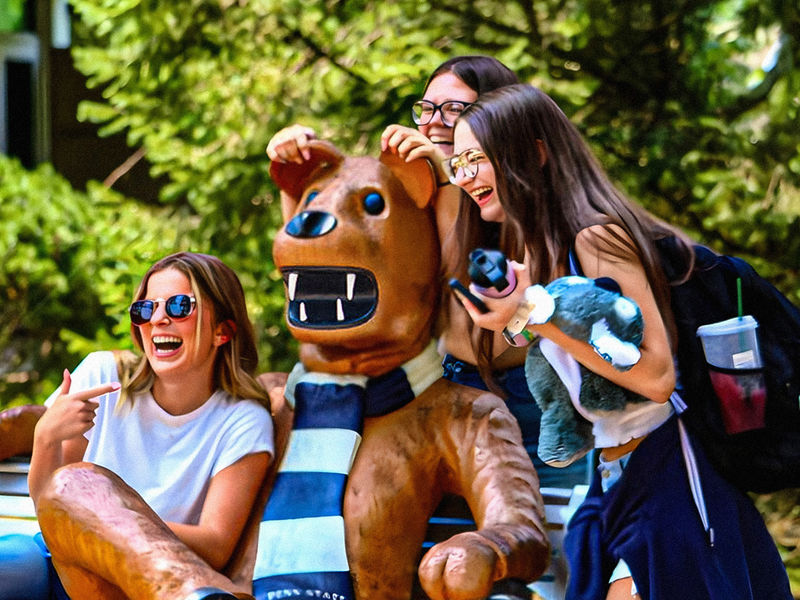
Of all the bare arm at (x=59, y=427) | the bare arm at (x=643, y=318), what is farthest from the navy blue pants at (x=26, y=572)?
the bare arm at (x=643, y=318)

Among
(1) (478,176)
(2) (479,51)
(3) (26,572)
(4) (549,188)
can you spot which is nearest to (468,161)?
(1) (478,176)

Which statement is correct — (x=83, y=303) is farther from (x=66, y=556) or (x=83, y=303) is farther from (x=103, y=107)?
(x=66, y=556)

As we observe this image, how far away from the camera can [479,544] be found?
88.4 inches

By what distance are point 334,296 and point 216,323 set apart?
0.35 meters

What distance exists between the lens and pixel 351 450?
105 inches

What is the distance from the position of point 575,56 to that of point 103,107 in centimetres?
228

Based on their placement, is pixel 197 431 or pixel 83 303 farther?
pixel 83 303

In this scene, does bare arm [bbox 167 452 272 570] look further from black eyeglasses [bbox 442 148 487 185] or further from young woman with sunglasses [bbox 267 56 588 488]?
black eyeglasses [bbox 442 148 487 185]

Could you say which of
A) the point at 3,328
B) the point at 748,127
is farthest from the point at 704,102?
the point at 3,328

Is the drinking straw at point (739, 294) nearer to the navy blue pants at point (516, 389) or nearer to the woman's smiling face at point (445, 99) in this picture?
the navy blue pants at point (516, 389)

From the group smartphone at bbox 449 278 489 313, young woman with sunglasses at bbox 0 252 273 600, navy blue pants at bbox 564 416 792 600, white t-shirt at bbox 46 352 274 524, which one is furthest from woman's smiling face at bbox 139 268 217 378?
navy blue pants at bbox 564 416 792 600

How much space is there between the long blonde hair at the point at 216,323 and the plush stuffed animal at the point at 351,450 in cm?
13

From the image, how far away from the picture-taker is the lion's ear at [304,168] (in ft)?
9.34

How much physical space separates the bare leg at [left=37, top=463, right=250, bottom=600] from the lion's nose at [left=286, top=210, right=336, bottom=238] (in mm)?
720
